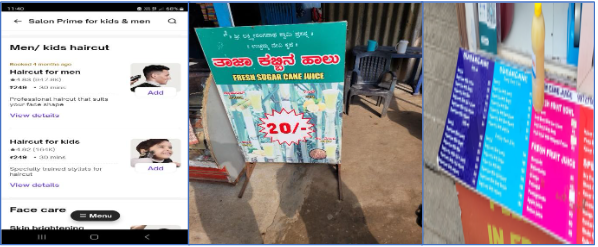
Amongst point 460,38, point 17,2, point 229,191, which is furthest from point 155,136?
point 229,191

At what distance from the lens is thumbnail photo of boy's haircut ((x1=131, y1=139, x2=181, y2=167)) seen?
144 cm

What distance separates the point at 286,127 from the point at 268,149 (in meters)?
0.38

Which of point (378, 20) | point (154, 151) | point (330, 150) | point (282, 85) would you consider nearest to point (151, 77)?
point (154, 151)

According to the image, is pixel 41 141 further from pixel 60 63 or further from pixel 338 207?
pixel 338 207

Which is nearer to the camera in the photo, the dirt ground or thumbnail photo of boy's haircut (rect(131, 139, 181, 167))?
thumbnail photo of boy's haircut (rect(131, 139, 181, 167))

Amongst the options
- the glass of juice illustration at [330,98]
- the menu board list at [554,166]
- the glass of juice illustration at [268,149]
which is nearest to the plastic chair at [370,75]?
the glass of juice illustration at [268,149]

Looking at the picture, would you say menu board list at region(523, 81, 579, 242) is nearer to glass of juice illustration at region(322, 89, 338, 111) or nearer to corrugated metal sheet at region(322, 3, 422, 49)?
glass of juice illustration at region(322, 89, 338, 111)

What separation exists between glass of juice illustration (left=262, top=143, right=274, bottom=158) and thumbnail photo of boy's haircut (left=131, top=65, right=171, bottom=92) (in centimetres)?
155

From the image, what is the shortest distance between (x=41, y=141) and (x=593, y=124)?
2124 millimetres

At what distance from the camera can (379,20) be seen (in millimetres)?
5508

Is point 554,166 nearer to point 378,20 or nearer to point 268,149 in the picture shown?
point 268,149

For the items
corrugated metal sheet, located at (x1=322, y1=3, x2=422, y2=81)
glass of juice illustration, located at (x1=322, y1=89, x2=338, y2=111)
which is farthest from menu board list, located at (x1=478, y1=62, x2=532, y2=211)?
corrugated metal sheet, located at (x1=322, y1=3, x2=422, y2=81)

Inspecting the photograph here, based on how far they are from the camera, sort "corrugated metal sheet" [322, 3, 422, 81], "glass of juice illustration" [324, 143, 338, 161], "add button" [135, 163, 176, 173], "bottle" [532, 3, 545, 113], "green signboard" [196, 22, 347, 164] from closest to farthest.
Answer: "bottle" [532, 3, 545, 113] → "add button" [135, 163, 176, 173] → "green signboard" [196, 22, 347, 164] → "glass of juice illustration" [324, 143, 338, 161] → "corrugated metal sheet" [322, 3, 422, 81]

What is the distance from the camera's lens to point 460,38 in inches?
43.2
